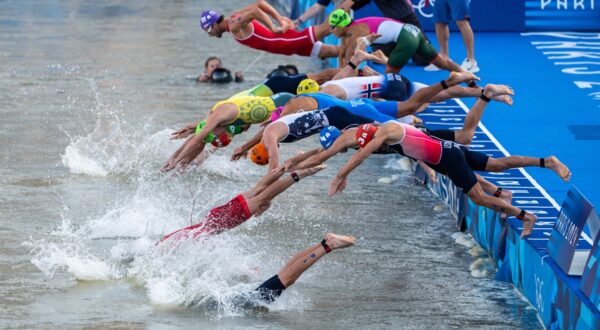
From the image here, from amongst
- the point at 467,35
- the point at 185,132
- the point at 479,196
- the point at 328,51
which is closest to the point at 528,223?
the point at 479,196

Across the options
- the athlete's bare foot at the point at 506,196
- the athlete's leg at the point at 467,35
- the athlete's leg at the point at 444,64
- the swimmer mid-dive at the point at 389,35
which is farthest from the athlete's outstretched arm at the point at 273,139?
the athlete's leg at the point at 467,35

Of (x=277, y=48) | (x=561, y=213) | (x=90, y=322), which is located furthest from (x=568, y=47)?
(x=90, y=322)

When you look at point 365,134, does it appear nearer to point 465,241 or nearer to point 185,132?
point 465,241

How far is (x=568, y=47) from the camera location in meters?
18.7

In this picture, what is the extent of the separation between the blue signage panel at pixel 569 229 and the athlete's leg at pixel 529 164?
4.38ft

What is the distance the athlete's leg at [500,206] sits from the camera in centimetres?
1050

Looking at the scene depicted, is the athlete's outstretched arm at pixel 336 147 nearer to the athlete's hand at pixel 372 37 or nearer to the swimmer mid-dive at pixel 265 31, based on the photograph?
the athlete's hand at pixel 372 37

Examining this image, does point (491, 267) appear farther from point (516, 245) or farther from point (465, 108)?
point (465, 108)

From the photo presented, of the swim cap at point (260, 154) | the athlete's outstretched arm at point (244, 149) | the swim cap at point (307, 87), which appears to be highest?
the swim cap at point (307, 87)

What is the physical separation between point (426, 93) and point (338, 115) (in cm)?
93

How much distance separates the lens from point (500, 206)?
426 inches

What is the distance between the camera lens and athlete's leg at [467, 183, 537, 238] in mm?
10500

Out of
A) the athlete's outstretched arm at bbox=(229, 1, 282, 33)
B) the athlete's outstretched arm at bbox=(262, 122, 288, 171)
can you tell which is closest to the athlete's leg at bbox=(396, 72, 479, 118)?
the athlete's outstretched arm at bbox=(262, 122, 288, 171)

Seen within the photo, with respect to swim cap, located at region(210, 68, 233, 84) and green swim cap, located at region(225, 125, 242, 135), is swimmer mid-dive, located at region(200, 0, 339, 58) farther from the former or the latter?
swim cap, located at region(210, 68, 233, 84)
